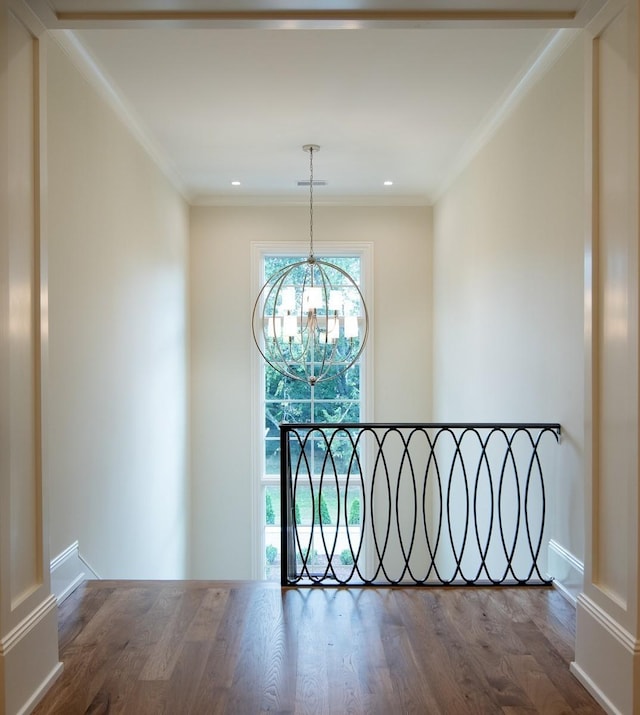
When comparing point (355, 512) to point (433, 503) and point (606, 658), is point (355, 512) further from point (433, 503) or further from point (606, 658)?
point (606, 658)

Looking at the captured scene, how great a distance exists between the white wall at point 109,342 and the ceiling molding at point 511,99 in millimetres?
2406

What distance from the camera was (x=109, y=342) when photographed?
375 centimetres

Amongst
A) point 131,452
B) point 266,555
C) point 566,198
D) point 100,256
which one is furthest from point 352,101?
point 266,555

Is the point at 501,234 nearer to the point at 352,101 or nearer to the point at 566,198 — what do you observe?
the point at 566,198

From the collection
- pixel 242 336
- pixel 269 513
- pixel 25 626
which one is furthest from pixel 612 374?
pixel 269 513

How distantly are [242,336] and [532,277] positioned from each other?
3.39 m

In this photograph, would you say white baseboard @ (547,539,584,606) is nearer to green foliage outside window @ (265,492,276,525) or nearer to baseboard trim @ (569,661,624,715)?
baseboard trim @ (569,661,624,715)

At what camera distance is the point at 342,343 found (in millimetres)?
6336

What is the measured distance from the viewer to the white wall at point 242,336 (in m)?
6.20

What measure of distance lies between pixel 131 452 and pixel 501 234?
2.86 metres

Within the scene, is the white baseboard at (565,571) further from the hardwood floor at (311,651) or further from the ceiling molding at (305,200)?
the ceiling molding at (305,200)

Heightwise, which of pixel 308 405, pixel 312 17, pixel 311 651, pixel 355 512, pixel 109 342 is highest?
pixel 312 17

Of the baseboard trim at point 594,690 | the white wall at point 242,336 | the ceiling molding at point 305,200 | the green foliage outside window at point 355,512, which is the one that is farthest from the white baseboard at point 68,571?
the ceiling molding at point 305,200

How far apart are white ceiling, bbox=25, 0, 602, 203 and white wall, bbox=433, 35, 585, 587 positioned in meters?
0.27
